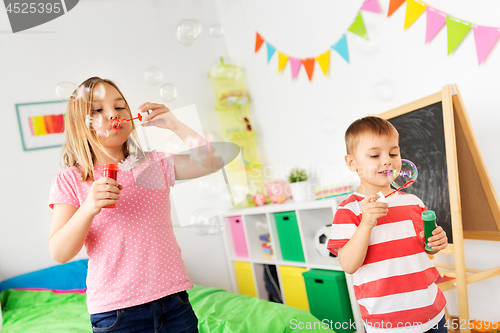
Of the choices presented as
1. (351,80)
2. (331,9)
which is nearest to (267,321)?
(351,80)

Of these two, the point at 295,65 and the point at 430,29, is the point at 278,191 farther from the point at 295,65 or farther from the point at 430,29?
the point at 430,29

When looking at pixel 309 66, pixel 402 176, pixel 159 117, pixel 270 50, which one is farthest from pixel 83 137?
pixel 270 50

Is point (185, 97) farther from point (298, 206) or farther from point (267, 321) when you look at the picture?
point (267, 321)

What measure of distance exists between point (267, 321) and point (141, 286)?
0.92 meters

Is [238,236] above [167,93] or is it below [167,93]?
below

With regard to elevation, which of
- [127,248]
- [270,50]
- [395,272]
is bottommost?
[395,272]

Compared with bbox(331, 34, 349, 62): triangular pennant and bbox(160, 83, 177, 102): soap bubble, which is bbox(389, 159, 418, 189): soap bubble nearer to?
bbox(160, 83, 177, 102): soap bubble

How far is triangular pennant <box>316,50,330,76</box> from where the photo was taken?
2744 millimetres

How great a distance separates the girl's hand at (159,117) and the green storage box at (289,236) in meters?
1.63

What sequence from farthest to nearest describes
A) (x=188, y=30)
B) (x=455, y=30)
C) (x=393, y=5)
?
(x=393, y=5) → (x=188, y=30) → (x=455, y=30)

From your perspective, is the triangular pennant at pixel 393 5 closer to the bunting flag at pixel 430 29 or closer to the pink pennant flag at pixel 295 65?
the bunting flag at pixel 430 29

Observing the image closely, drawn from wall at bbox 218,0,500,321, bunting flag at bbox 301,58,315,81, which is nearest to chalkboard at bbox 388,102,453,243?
wall at bbox 218,0,500,321

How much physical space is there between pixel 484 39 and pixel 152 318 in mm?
1797

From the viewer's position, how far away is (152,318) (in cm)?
105
